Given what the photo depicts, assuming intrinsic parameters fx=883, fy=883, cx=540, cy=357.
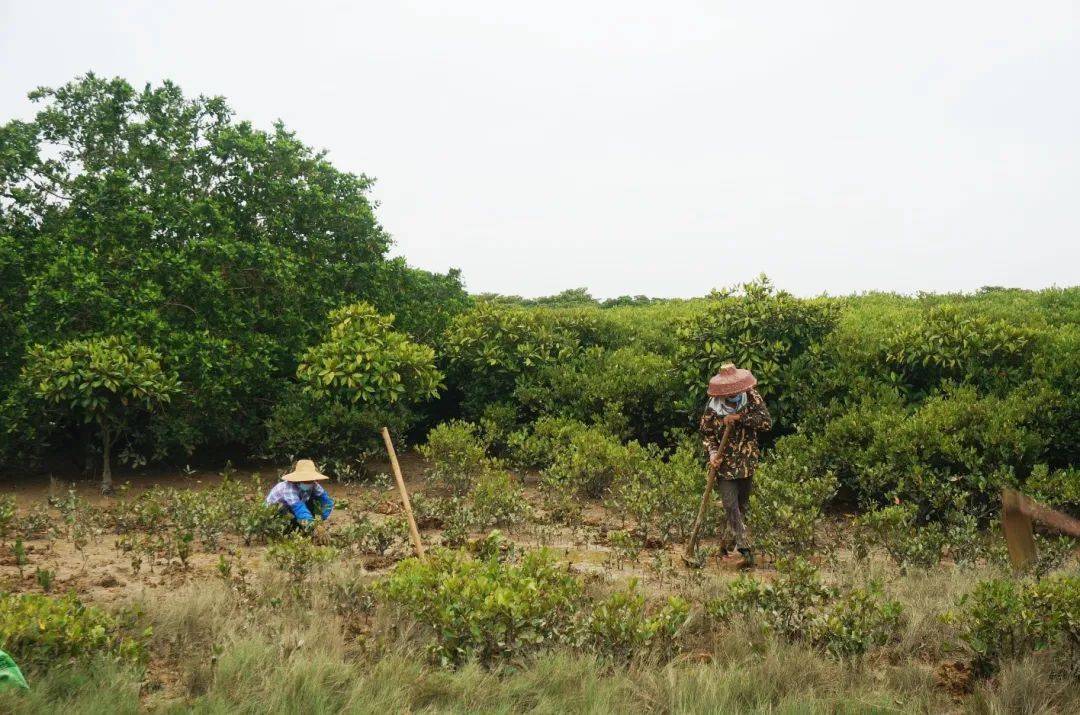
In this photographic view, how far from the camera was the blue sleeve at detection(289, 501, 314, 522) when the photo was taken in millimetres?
8312

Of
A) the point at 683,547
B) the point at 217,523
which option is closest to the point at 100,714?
the point at 217,523

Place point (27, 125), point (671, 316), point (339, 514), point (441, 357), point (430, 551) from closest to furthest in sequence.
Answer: point (430, 551), point (339, 514), point (27, 125), point (441, 357), point (671, 316)

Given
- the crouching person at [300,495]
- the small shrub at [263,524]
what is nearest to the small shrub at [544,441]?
the crouching person at [300,495]

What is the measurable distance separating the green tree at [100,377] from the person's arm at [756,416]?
704cm

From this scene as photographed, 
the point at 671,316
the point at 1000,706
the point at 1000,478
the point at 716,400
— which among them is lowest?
the point at 1000,706

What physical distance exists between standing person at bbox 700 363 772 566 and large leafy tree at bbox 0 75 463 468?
702cm

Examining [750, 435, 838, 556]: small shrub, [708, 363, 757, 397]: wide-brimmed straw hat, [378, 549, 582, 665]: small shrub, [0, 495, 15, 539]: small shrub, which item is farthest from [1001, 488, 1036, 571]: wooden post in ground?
[0, 495, 15, 539]: small shrub

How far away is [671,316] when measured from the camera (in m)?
15.1

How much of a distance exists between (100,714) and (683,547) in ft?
17.1

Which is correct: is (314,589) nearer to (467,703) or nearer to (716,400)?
(467,703)

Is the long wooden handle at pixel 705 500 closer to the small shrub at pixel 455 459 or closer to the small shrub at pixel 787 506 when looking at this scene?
the small shrub at pixel 787 506

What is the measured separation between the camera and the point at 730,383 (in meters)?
7.62

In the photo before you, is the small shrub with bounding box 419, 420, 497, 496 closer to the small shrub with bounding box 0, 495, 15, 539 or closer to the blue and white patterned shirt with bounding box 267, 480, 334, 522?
the blue and white patterned shirt with bounding box 267, 480, 334, 522

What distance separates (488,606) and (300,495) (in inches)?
155
